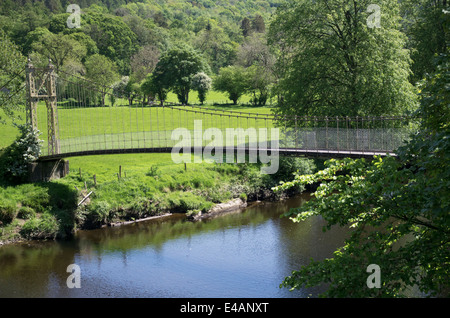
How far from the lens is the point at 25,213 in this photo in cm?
1875

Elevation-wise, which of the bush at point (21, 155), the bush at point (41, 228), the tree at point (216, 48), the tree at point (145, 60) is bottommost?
the bush at point (41, 228)

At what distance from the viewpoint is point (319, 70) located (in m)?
24.2

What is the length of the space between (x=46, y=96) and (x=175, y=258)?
8.78 meters

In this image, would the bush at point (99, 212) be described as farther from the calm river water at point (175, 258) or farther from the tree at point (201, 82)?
the tree at point (201, 82)

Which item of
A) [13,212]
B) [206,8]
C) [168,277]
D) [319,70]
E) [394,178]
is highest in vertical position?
[206,8]

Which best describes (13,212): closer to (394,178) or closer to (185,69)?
(394,178)

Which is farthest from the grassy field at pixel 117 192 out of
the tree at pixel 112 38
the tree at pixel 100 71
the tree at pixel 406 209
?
the tree at pixel 112 38

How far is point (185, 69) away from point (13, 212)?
34.0 m

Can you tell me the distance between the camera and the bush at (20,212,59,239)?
18359 millimetres

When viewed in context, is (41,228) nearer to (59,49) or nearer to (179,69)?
(179,69)

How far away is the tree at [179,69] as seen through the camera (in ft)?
162

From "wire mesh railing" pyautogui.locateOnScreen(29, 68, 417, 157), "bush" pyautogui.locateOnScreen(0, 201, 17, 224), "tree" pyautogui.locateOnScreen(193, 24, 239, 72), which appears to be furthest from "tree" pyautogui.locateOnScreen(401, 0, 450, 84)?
"tree" pyautogui.locateOnScreen(193, 24, 239, 72)

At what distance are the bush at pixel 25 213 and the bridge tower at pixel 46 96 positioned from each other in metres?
2.90
